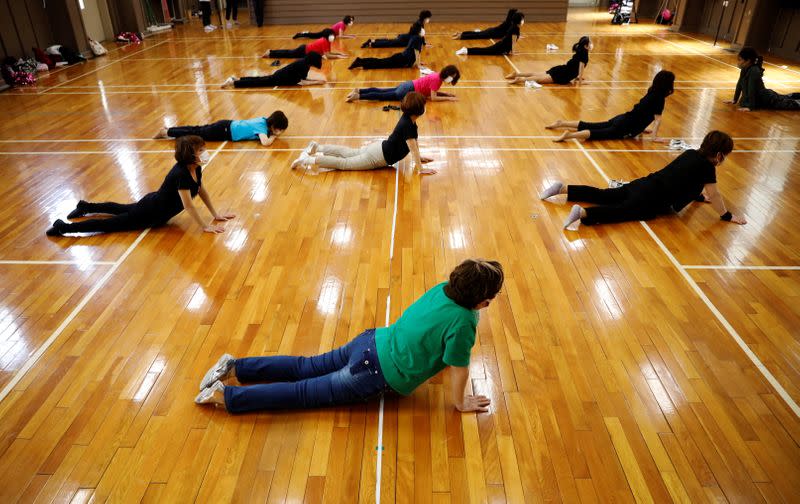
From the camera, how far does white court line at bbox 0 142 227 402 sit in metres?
3.37

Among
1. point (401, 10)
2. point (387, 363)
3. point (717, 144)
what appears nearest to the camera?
point (387, 363)

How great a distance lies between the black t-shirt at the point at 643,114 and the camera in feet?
22.1

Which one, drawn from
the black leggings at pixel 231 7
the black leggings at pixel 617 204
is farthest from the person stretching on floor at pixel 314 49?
the black leggings at pixel 617 204

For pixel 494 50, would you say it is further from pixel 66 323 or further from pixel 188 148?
pixel 66 323

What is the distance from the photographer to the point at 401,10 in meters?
16.8

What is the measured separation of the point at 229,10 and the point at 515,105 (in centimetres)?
1250

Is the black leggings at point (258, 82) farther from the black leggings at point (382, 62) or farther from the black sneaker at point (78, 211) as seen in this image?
the black sneaker at point (78, 211)

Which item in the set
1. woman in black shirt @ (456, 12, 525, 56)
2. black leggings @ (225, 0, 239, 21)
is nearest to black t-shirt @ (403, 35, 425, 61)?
woman in black shirt @ (456, 12, 525, 56)

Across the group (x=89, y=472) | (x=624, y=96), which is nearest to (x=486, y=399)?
(x=89, y=472)

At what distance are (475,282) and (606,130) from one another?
17.5 ft

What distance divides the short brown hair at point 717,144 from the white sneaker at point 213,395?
4445mm

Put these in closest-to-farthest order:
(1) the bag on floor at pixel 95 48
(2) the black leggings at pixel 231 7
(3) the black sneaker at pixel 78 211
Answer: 1. (3) the black sneaker at pixel 78 211
2. (1) the bag on floor at pixel 95 48
3. (2) the black leggings at pixel 231 7

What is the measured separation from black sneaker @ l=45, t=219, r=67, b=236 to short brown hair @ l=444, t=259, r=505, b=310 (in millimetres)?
4116

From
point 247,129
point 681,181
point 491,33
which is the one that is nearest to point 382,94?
point 247,129
